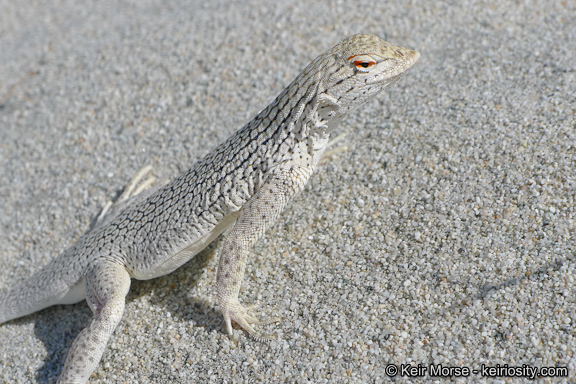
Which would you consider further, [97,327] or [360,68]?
[97,327]

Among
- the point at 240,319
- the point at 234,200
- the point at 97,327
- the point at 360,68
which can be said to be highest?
the point at 360,68

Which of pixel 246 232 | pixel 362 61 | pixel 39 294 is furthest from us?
pixel 39 294

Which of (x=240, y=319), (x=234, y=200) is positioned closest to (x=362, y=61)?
(x=234, y=200)

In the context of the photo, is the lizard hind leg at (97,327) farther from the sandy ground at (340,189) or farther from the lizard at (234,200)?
the sandy ground at (340,189)

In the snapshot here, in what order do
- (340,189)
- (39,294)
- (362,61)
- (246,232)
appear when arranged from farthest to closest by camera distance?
(340,189) → (39,294) → (246,232) → (362,61)

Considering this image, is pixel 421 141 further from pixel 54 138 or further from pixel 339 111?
pixel 54 138

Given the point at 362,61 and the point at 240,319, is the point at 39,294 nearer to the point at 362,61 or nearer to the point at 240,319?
the point at 240,319

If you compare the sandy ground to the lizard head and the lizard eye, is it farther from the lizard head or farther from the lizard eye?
the lizard eye

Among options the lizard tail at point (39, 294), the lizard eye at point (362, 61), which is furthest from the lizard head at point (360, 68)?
the lizard tail at point (39, 294)
